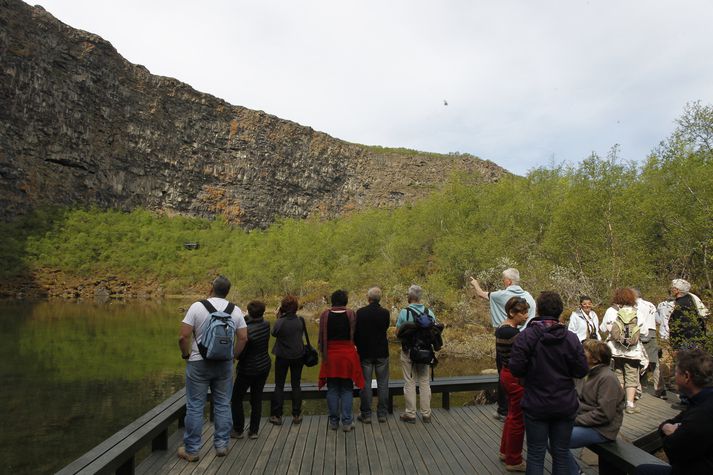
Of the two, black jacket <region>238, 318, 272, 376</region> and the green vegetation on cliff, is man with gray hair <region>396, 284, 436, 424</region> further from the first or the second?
the green vegetation on cliff

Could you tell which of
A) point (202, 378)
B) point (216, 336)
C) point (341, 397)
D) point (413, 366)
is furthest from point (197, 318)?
point (413, 366)

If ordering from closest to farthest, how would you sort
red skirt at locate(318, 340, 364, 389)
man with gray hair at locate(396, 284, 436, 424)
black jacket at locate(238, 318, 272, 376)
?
1. black jacket at locate(238, 318, 272, 376)
2. red skirt at locate(318, 340, 364, 389)
3. man with gray hair at locate(396, 284, 436, 424)

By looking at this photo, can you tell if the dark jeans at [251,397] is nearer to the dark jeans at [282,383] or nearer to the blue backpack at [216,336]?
the dark jeans at [282,383]

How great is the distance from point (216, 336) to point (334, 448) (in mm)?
1978

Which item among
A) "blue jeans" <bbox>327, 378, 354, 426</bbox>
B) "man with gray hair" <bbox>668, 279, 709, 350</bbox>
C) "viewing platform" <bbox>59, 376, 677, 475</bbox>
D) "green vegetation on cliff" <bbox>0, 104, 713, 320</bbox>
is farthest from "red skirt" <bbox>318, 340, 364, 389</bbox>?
"green vegetation on cliff" <bbox>0, 104, 713, 320</bbox>

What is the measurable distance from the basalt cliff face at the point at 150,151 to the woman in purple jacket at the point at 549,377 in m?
56.4

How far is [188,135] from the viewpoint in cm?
8094

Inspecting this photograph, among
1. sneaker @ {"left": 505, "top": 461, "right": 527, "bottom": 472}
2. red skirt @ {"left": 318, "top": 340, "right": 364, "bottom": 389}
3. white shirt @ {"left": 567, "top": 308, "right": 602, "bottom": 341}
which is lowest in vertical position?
sneaker @ {"left": 505, "top": 461, "right": 527, "bottom": 472}

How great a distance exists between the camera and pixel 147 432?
4535 millimetres

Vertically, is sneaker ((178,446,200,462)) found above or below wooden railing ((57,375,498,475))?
below

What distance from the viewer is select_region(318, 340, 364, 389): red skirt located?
5816 mm

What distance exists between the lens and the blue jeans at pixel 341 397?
593cm

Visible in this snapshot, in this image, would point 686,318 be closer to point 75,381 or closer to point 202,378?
point 202,378

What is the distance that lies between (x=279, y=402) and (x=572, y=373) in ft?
12.9
